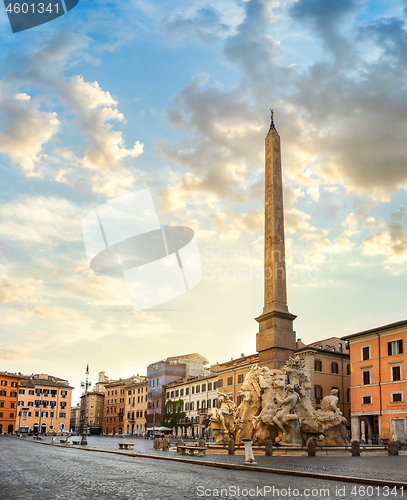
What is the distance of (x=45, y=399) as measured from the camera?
87.0m

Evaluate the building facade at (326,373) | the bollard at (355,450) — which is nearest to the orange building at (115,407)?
the building facade at (326,373)

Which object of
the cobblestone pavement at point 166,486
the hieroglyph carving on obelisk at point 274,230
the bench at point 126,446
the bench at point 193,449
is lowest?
the bench at point 126,446

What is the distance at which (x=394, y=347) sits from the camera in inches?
1385

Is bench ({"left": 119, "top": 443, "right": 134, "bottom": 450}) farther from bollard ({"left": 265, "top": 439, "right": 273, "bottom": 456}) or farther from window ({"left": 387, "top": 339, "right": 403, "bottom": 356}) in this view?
window ({"left": 387, "top": 339, "right": 403, "bottom": 356})

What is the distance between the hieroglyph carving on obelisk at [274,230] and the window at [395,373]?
16339 millimetres

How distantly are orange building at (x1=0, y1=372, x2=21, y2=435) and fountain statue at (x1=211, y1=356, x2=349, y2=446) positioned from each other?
6903 centimetres

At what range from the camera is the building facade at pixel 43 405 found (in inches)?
3339

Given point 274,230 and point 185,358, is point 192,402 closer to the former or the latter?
point 185,358

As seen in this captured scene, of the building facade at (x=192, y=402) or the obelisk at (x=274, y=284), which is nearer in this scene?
the obelisk at (x=274, y=284)

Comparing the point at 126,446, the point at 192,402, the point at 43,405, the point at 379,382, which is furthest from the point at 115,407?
the point at 126,446

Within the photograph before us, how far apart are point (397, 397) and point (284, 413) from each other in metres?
17.4

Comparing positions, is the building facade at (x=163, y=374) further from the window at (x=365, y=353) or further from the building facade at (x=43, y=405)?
the window at (x=365, y=353)

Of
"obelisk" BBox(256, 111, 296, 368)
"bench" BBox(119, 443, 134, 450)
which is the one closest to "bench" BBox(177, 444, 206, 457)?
"obelisk" BBox(256, 111, 296, 368)

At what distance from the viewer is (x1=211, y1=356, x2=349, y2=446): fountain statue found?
20.0 meters
